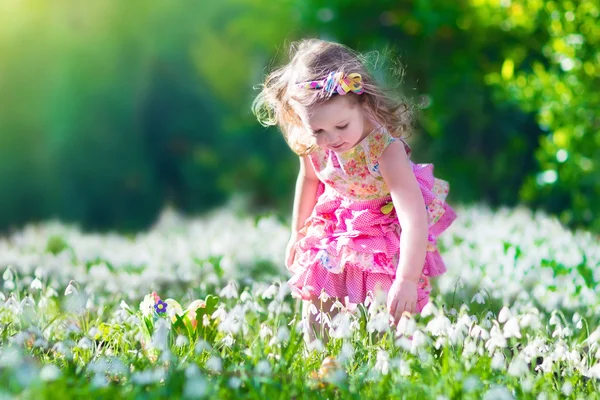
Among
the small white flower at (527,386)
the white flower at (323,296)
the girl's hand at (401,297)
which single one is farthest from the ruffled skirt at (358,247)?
the small white flower at (527,386)

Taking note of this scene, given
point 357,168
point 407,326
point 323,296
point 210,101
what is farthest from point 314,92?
point 210,101

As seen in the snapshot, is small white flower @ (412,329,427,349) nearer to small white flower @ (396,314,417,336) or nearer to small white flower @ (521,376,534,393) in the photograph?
small white flower @ (396,314,417,336)

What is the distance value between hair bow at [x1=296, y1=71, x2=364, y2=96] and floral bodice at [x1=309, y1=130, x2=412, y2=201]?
232mm

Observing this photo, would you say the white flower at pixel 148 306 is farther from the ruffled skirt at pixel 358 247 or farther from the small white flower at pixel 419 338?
the small white flower at pixel 419 338

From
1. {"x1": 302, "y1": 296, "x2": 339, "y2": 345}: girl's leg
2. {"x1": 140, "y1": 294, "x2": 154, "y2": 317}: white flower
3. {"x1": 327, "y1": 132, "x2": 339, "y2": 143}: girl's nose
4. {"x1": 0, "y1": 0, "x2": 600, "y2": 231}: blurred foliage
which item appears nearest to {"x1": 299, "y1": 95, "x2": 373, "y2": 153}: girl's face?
{"x1": 327, "y1": 132, "x2": 339, "y2": 143}: girl's nose

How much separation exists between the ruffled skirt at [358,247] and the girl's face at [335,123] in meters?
0.38

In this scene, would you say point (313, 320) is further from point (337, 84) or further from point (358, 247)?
point (337, 84)

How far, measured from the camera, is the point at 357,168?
322cm

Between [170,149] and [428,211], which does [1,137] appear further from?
[428,211]

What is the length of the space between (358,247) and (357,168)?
31 cm

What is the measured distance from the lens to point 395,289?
2.98 metres

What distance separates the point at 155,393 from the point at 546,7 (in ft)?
17.4

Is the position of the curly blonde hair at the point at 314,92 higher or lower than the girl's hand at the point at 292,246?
higher

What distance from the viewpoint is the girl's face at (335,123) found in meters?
3.00
